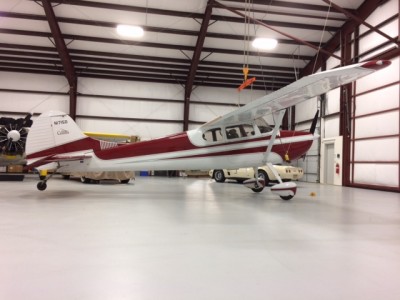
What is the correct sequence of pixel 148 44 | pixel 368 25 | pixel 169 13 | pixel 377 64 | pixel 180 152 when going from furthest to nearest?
pixel 148 44, pixel 169 13, pixel 368 25, pixel 180 152, pixel 377 64

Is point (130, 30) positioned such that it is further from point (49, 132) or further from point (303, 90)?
point (303, 90)

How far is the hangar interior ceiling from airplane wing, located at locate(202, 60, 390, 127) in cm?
741

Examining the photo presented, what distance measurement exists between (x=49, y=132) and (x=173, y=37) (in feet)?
40.6

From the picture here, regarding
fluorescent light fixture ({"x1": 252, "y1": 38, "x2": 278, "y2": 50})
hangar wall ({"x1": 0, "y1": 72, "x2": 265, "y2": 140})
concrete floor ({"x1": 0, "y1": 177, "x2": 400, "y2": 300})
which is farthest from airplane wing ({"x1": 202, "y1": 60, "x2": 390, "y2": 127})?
hangar wall ({"x1": 0, "y1": 72, "x2": 265, "y2": 140})

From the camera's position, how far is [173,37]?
18359mm

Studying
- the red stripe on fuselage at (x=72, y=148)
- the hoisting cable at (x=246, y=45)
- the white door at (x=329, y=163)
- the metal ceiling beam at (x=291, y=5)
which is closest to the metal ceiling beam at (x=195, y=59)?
the hoisting cable at (x=246, y=45)

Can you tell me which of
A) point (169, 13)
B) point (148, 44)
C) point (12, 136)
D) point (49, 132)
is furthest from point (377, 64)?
point (148, 44)

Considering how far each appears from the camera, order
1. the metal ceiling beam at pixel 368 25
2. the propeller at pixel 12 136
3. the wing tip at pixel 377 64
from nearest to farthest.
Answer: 1. the wing tip at pixel 377 64
2. the metal ceiling beam at pixel 368 25
3. the propeller at pixel 12 136

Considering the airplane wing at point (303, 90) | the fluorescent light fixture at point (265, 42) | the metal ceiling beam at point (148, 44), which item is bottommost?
the airplane wing at point (303, 90)

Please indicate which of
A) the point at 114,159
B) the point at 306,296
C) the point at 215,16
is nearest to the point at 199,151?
the point at 114,159

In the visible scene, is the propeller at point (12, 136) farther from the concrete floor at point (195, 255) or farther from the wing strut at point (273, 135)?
the wing strut at point (273, 135)

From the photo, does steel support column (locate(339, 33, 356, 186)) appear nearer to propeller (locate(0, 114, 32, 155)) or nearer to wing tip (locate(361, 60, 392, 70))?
wing tip (locate(361, 60, 392, 70))

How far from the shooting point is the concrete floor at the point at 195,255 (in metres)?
2.46

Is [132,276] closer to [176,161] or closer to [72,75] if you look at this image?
[176,161]
